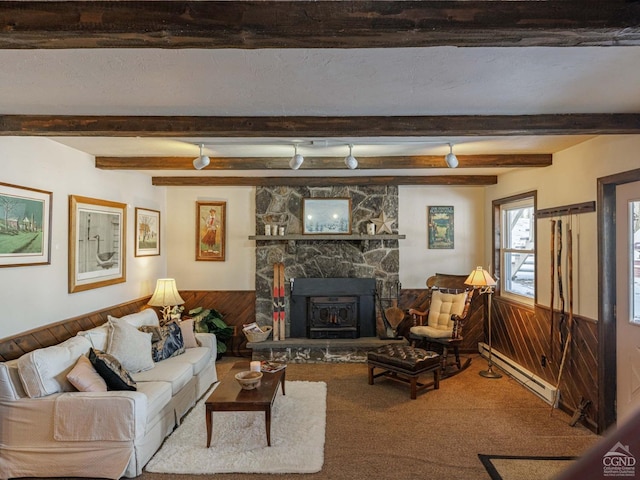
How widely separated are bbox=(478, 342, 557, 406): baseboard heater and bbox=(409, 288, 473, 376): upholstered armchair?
41 cm

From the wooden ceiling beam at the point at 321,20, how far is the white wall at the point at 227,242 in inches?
186

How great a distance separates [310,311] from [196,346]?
184 centimetres

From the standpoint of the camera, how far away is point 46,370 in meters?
3.01

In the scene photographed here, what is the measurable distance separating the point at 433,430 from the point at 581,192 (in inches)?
102

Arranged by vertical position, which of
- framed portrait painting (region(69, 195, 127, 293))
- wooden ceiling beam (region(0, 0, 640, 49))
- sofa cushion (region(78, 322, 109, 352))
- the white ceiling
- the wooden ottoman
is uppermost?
the white ceiling

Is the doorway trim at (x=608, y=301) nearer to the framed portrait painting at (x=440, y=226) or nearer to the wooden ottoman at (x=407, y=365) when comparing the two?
the wooden ottoman at (x=407, y=365)

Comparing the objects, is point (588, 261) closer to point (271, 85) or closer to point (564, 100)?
point (564, 100)

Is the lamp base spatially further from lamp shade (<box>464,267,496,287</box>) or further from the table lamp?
the table lamp

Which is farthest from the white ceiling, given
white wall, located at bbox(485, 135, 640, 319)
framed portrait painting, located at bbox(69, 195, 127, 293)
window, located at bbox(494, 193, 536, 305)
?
window, located at bbox(494, 193, 536, 305)

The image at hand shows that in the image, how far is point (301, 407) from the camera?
411 cm

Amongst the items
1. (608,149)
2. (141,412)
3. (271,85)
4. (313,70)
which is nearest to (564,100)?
(608,149)

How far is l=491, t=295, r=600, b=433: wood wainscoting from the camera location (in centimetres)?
380

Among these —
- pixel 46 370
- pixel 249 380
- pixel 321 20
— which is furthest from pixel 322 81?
pixel 46 370

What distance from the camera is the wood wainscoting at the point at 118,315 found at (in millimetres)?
3322
